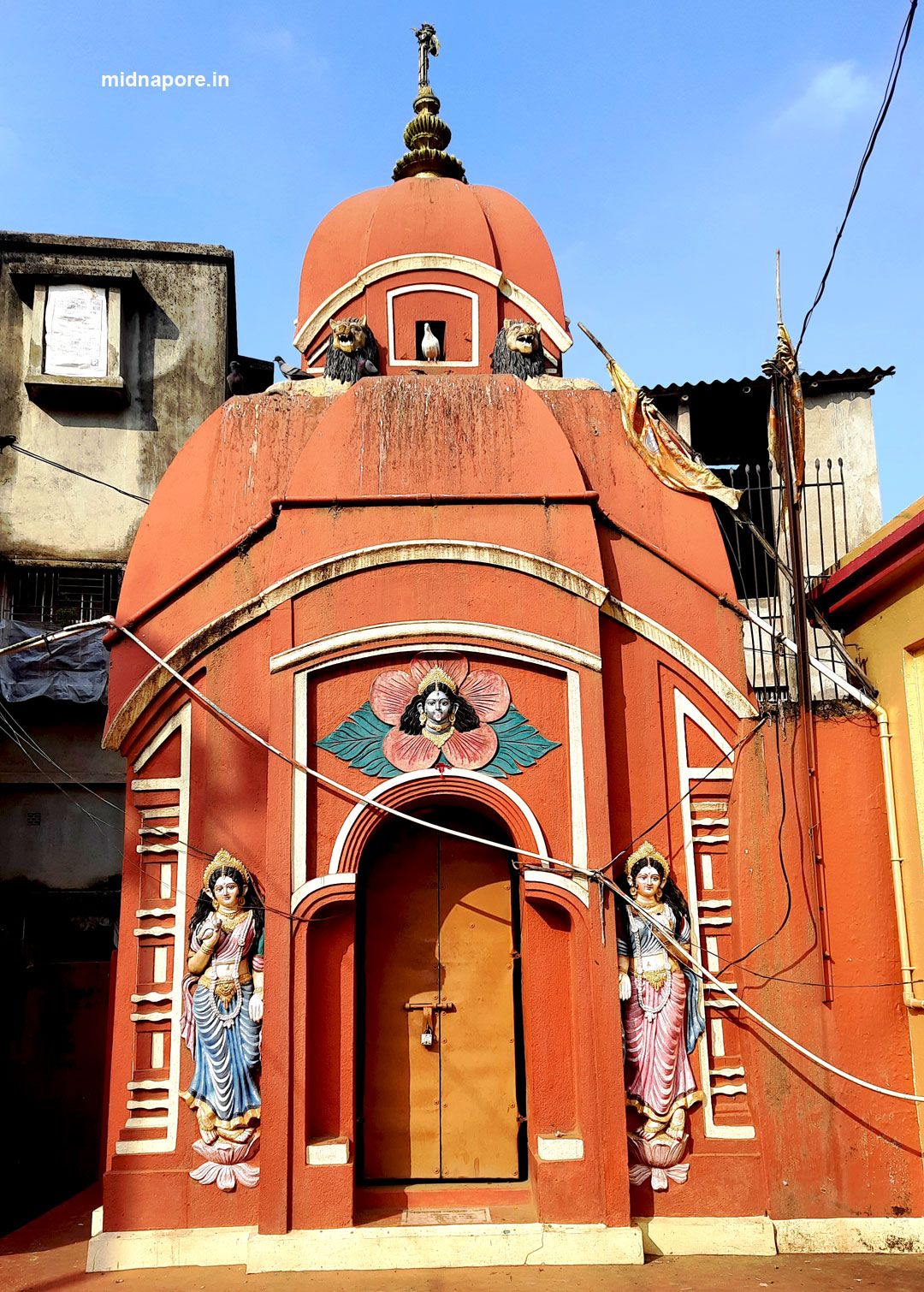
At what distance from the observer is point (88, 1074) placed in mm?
11539

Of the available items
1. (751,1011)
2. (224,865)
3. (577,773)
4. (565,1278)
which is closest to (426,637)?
(577,773)

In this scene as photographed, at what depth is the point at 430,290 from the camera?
473 inches

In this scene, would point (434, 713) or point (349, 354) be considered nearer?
point (434, 713)

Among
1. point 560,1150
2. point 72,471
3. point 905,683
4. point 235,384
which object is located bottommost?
point 560,1150

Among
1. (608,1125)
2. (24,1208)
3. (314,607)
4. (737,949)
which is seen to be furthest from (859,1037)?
(24,1208)

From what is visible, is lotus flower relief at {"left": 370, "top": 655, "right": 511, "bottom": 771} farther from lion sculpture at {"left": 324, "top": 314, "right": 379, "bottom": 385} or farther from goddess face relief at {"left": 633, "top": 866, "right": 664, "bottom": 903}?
lion sculpture at {"left": 324, "top": 314, "right": 379, "bottom": 385}

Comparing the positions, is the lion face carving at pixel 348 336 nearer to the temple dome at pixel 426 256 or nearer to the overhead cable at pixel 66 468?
the temple dome at pixel 426 256

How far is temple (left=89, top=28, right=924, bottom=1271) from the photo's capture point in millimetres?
7883

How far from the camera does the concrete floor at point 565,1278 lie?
23.5 ft

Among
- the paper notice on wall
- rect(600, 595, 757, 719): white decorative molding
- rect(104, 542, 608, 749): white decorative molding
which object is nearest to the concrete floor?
rect(104, 542, 608, 749): white decorative molding

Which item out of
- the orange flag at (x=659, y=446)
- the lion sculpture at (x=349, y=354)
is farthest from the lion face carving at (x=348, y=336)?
the orange flag at (x=659, y=446)

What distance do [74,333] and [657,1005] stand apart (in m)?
12.2

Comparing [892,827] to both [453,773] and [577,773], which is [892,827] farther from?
[453,773]

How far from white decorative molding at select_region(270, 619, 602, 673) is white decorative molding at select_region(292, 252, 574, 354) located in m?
4.96
